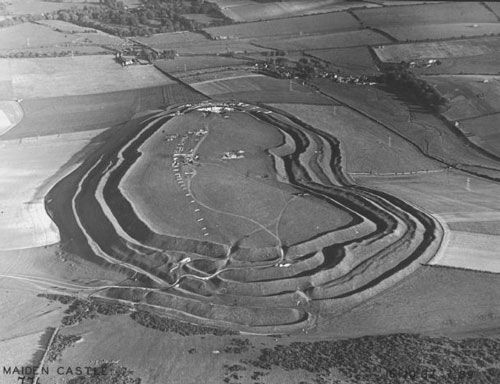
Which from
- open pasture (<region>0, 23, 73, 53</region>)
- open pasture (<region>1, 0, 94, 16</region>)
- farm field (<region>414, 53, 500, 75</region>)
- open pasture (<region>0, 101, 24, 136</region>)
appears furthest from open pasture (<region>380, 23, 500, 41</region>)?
open pasture (<region>1, 0, 94, 16</region>)

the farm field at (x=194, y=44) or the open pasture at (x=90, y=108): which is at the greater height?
the farm field at (x=194, y=44)

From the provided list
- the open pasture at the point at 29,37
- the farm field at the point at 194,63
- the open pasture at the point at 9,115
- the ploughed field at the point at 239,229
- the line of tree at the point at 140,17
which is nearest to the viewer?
the ploughed field at the point at 239,229

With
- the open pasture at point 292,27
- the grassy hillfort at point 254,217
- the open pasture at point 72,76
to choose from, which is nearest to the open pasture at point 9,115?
the grassy hillfort at point 254,217

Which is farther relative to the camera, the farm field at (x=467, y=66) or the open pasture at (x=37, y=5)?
the open pasture at (x=37, y=5)

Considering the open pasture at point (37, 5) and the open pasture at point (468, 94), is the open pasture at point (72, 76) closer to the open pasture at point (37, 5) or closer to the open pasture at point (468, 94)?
the open pasture at point (468, 94)

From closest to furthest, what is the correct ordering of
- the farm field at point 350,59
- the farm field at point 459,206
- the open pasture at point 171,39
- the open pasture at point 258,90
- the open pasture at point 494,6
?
the farm field at point 459,206 < the open pasture at point 258,90 < the farm field at point 350,59 < the open pasture at point 171,39 < the open pasture at point 494,6

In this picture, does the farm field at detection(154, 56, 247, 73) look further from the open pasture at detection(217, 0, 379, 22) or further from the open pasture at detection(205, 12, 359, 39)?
the open pasture at detection(217, 0, 379, 22)

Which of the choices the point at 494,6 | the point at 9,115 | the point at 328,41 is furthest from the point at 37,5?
the point at 494,6
